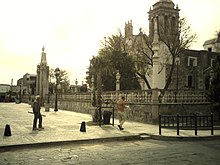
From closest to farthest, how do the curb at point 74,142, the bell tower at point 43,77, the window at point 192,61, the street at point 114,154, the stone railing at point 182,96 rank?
the street at point 114,154, the curb at point 74,142, the stone railing at point 182,96, the bell tower at point 43,77, the window at point 192,61

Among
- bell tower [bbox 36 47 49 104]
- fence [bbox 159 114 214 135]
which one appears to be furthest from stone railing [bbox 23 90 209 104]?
bell tower [bbox 36 47 49 104]

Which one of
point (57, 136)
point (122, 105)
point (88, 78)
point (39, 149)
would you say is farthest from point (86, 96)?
point (39, 149)

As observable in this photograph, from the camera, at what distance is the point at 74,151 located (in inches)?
398

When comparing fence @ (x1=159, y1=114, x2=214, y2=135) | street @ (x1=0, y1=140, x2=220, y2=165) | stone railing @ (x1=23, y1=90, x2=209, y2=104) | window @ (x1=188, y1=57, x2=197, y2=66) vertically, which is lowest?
street @ (x1=0, y1=140, x2=220, y2=165)

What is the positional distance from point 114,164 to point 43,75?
40.4 m

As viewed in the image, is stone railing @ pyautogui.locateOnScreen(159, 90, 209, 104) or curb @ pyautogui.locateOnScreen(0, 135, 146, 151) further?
stone railing @ pyautogui.locateOnScreen(159, 90, 209, 104)

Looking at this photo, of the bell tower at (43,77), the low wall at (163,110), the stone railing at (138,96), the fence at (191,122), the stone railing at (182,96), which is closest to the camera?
the fence at (191,122)

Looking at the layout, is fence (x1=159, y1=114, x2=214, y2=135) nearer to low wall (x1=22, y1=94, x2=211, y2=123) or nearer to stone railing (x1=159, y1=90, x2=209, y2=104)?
low wall (x1=22, y1=94, x2=211, y2=123)

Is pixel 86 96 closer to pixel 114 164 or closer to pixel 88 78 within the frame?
pixel 88 78

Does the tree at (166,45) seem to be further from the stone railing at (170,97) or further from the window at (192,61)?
the window at (192,61)

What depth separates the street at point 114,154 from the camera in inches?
326

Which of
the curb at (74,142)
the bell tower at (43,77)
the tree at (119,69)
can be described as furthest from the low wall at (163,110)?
the bell tower at (43,77)

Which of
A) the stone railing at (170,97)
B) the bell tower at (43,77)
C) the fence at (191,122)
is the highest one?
the bell tower at (43,77)

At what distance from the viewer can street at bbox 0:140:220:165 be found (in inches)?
326
